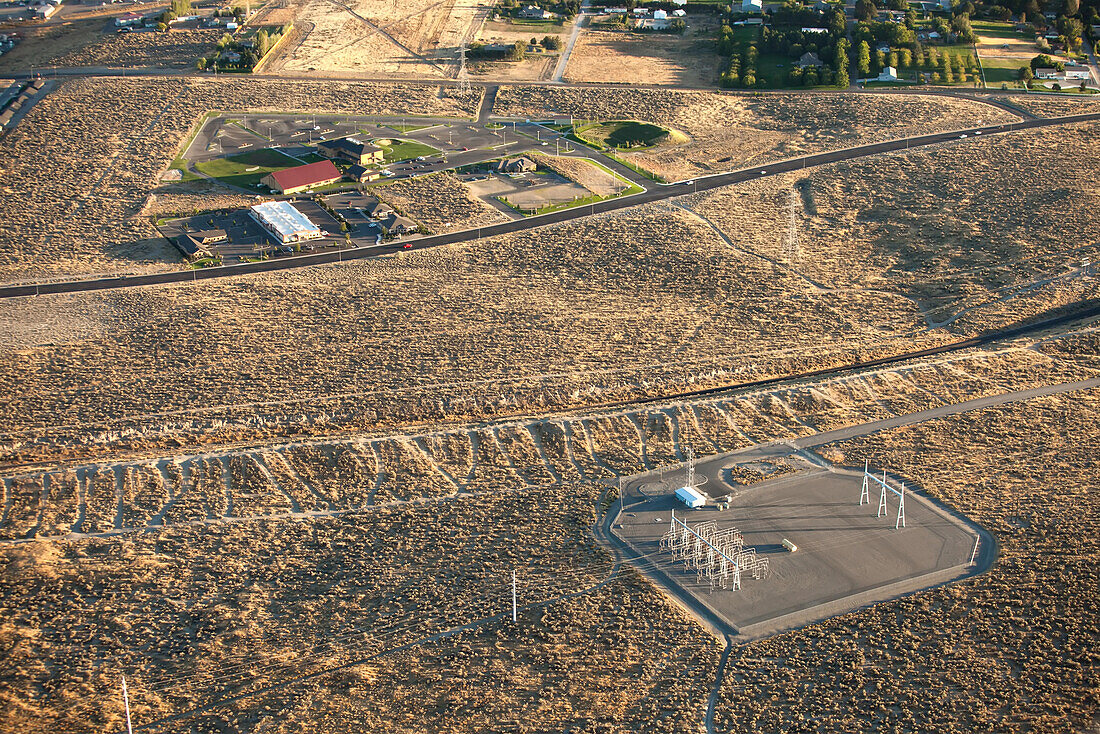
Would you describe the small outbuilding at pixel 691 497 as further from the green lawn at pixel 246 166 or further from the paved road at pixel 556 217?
the green lawn at pixel 246 166

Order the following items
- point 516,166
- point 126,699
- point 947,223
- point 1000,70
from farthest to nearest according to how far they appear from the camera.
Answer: point 1000,70 < point 516,166 < point 947,223 < point 126,699

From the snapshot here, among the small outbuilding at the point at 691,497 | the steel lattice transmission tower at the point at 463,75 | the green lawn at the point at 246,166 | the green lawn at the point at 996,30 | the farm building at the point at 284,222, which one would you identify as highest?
the green lawn at the point at 996,30

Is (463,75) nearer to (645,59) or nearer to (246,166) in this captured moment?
(645,59)

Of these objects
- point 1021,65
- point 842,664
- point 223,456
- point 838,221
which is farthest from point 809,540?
point 1021,65

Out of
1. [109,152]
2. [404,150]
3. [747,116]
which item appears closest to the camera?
[109,152]

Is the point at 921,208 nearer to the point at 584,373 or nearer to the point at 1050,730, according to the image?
the point at 584,373

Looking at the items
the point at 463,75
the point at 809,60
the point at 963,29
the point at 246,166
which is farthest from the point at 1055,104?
the point at 246,166

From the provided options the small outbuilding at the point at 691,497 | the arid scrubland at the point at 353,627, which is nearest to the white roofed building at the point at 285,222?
the arid scrubland at the point at 353,627

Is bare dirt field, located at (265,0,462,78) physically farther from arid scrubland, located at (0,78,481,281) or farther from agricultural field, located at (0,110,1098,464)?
agricultural field, located at (0,110,1098,464)
